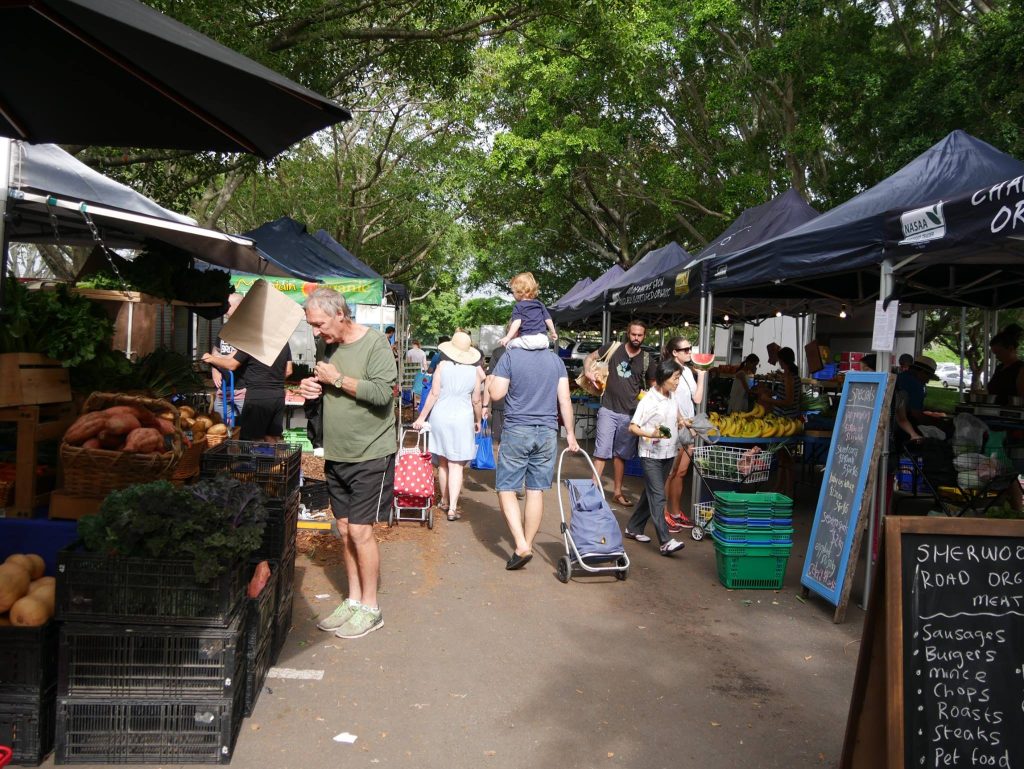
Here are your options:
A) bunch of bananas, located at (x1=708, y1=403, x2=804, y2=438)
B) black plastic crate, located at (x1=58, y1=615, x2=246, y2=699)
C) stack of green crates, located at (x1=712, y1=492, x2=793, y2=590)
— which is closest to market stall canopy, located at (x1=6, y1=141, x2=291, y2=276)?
black plastic crate, located at (x1=58, y1=615, x2=246, y2=699)

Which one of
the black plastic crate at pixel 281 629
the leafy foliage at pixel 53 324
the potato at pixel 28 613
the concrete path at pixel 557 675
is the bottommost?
the concrete path at pixel 557 675

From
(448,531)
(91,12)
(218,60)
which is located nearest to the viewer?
(91,12)

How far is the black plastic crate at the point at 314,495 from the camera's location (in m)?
7.73

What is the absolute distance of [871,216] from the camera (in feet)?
21.0

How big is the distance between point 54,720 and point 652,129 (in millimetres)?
22579

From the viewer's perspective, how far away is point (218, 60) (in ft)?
9.05

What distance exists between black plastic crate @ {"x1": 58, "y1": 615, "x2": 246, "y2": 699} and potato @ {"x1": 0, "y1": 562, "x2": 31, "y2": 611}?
282mm

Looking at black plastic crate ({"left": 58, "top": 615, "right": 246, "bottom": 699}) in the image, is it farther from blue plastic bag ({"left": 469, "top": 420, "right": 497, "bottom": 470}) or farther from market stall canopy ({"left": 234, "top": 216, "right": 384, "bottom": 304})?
blue plastic bag ({"left": 469, "top": 420, "right": 497, "bottom": 470})

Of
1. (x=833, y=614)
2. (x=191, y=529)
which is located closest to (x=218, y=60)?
(x=191, y=529)

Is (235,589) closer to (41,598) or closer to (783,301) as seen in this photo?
(41,598)

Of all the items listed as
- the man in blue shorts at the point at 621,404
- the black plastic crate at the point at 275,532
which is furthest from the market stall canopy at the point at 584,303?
the black plastic crate at the point at 275,532

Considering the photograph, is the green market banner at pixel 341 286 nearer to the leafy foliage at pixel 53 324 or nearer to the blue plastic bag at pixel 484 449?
the blue plastic bag at pixel 484 449

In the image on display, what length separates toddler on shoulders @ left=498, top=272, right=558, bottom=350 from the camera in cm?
685

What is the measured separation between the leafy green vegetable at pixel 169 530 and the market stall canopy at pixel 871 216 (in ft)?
16.8
